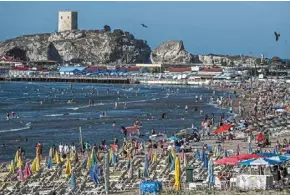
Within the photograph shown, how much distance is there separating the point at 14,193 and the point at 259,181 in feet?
25.7

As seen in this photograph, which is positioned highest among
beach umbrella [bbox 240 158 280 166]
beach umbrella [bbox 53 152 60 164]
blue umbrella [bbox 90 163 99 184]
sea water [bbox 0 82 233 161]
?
beach umbrella [bbox 240 158 280 166]

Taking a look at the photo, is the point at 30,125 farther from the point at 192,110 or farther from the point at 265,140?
the point at 265,140

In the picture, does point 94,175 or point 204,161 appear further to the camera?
point 204,161

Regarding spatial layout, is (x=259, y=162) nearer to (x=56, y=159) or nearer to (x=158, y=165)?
(x=158, y=165)

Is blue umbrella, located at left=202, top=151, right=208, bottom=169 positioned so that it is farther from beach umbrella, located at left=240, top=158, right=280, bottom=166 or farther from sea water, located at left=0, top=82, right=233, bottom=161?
sea water, located at left=0, top=82, right=233, bottom=161

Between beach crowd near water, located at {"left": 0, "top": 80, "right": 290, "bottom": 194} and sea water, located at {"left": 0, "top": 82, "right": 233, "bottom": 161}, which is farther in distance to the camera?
sea water, located at {"left": 0, "top": 82, "right": 233, "bottom": 161}

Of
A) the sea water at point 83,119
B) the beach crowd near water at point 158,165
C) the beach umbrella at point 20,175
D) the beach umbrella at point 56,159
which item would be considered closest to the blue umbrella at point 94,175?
the beach crowd near water at point 158,165

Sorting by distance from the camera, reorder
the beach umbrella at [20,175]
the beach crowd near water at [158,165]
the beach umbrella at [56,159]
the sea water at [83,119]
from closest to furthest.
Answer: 1. the beach crowd near water at [158,165]
2. the beach umbrella at [20,175]
3. the beach umbrella at [56,159]
4. the sea water at [83,119]

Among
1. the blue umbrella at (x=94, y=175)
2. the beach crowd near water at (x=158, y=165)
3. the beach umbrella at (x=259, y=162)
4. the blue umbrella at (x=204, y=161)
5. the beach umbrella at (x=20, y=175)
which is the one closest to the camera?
the beach umbrella at (x=259, y=162)

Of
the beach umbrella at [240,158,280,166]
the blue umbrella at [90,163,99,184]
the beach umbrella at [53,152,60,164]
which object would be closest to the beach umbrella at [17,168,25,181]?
the blue umbrella at [90,163,99,184]

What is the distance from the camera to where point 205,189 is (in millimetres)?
24375

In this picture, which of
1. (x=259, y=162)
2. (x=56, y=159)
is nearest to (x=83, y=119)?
(x=56, y=159)

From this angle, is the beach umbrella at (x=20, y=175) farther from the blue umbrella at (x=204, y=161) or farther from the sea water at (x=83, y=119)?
the sea water at (x=83, y=119)

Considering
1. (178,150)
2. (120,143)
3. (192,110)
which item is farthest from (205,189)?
(192,110)
